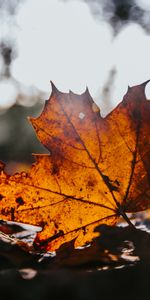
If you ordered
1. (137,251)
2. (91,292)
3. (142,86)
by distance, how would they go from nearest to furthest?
(91,292) → (137,251) → (142,86)

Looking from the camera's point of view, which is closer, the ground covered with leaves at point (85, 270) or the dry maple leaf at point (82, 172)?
the ground covered with leaves at point (85, 270)

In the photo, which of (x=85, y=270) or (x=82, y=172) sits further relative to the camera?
(x=82, y=172)

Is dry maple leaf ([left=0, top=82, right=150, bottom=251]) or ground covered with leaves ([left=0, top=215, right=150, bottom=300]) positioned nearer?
ground covered with leaves ([left=0, top=215, right=150, bottom=300])

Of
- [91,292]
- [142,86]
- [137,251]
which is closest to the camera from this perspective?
[91,292]

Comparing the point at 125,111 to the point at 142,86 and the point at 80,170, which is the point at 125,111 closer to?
the point at 142,86

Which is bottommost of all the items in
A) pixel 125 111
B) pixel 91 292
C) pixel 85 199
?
pixel 85 199

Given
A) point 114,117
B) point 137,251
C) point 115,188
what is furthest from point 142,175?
point 137,251

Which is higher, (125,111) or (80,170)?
(125,111)

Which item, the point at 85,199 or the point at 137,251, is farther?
the point at 85,199
